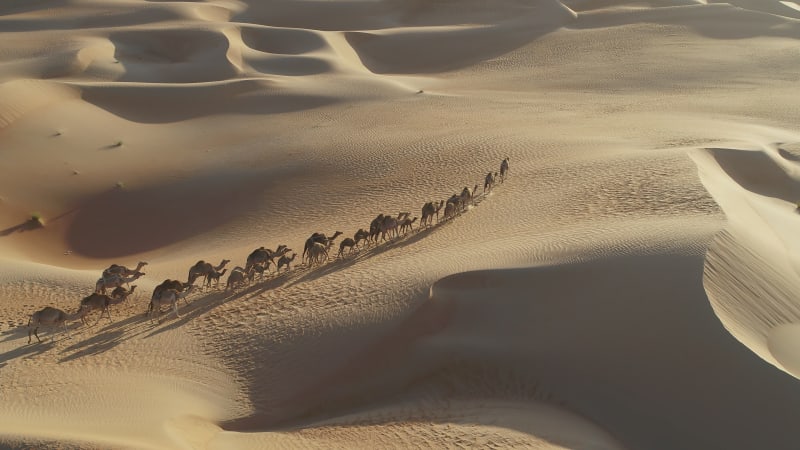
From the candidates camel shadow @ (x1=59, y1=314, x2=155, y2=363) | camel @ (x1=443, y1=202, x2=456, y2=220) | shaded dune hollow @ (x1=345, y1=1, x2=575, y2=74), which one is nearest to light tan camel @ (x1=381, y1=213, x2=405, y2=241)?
camel @ (x1=443, y1=202, x2=456, y2=220)

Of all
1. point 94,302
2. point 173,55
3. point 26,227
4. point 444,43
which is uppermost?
point 173,55

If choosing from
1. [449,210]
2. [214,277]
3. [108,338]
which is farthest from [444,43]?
[108,338]

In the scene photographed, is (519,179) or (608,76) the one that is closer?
(519,179)

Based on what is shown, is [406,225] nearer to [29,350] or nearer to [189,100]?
[29,350]

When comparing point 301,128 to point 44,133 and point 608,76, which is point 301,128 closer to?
point 44,133

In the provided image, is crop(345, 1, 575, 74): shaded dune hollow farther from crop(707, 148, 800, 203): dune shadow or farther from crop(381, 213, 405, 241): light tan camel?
crop(381, 213, 405, 241): light tan camel

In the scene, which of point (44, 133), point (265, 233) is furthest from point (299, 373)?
point (44, 133)
